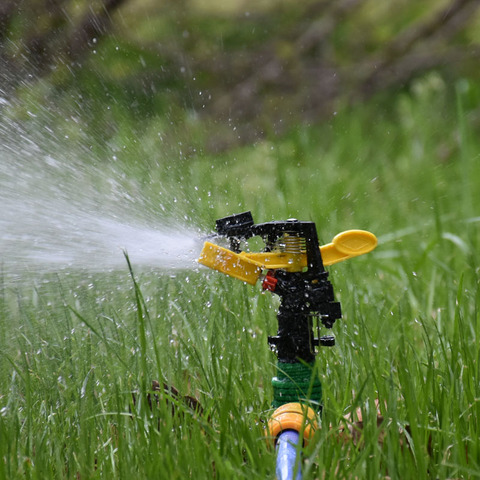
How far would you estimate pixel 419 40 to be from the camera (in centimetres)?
375

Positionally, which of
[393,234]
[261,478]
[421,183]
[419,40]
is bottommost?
[261,478]

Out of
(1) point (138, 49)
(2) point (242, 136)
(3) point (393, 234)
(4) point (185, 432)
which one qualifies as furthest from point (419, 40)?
(4) point (185, 432)

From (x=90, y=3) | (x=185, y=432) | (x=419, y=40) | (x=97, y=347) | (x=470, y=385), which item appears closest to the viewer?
(x=185, y=432)

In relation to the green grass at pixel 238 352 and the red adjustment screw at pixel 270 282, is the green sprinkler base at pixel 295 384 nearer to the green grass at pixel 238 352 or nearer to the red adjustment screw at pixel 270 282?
the green grass at pixel 238 352

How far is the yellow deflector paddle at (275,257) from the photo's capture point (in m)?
1.12

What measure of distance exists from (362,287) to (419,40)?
222 centimetres

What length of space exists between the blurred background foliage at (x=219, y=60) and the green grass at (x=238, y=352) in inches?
33.4

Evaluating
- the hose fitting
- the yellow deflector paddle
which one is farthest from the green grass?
the yellow deflector paddle

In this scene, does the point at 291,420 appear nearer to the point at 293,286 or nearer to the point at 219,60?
the point at 293,286

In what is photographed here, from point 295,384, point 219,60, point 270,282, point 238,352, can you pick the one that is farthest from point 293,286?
point 219,60

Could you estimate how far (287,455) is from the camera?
1071 millimetres

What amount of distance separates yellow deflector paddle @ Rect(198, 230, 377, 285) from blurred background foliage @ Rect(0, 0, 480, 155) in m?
2.35

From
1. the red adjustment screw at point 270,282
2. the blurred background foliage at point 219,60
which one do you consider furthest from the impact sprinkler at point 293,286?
the blurred background foliage at point 219,60

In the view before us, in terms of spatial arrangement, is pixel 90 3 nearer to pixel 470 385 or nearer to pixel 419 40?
pixel 419 40
